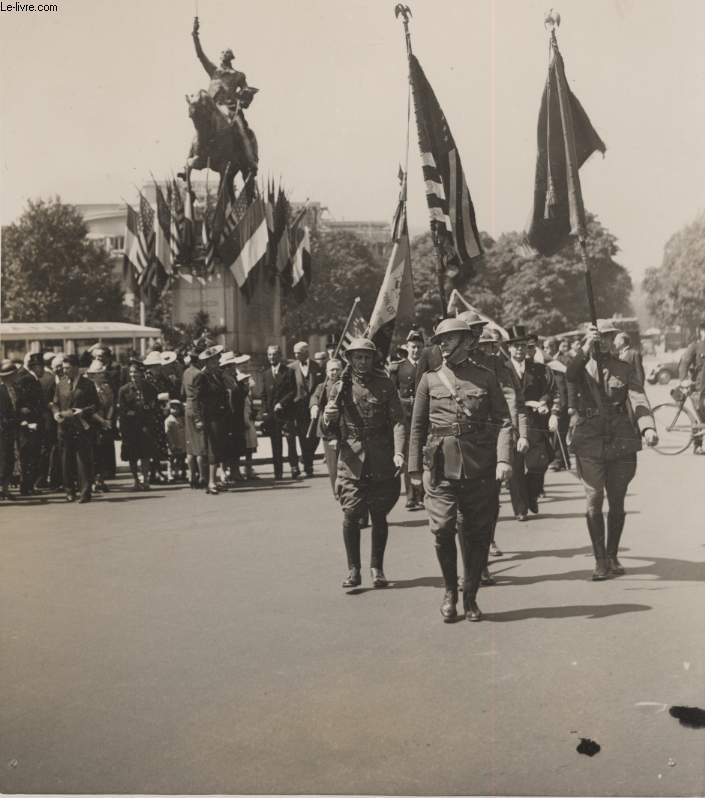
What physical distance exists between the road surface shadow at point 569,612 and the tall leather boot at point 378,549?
1091 millimetres

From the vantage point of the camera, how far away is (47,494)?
1255cm

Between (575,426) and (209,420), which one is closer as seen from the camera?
(575,426)

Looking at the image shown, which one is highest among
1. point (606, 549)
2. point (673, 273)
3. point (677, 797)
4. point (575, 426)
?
point (673, 273)

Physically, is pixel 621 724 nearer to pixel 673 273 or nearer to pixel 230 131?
pixel 673 273

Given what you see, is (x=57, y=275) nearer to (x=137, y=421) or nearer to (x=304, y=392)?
(x=304, y=392)

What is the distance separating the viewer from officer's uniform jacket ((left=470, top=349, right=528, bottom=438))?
771 centimetres

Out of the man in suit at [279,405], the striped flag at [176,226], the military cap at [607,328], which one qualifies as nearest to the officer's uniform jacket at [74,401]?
the man in suit at [279,405]

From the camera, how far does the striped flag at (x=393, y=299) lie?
26.9ft

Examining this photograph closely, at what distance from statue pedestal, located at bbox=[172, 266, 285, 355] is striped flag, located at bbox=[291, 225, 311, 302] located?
2.48ft

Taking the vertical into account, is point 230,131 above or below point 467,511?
above

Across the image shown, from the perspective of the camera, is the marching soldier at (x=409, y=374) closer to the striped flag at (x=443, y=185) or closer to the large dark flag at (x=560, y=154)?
the striped flag at (x=443, y=185)

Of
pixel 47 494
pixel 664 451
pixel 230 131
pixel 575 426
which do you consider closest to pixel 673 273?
pixel 575 426

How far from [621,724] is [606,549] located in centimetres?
286

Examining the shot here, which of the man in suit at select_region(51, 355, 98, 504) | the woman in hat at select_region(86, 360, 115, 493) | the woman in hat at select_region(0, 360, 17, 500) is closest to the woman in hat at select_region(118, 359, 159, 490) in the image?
the woman in hat at select_region(86, 360, 115, 493)
